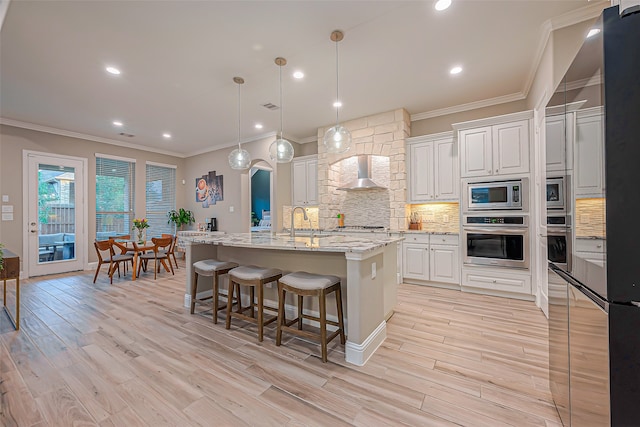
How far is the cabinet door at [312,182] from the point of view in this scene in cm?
581

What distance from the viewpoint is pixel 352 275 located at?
6.96ft

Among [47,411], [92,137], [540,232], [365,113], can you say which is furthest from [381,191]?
[92,137]

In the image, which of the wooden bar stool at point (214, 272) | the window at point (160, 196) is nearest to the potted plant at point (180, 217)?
the window at point (160, 196)

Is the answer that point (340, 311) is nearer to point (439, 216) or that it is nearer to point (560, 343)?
point (560, 343)

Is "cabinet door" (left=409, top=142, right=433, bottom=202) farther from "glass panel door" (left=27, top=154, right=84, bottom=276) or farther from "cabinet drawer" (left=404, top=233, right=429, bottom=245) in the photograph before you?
"glass panel door" (left=27, top=154, right=84, bottom=276)

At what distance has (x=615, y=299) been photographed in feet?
3.12

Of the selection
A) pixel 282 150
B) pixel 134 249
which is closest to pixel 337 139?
pixel 282 150

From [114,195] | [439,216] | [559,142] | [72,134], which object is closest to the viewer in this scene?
[559,142]

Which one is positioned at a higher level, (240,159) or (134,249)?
(240,159)

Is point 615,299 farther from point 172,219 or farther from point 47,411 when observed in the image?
point 172,219

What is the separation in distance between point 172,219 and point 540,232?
7.96 m

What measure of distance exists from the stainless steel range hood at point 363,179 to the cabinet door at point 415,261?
1.28m

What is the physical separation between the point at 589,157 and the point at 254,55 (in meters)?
3.16

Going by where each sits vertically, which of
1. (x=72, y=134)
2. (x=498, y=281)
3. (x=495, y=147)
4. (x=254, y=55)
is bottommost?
(x=498, y=281)
